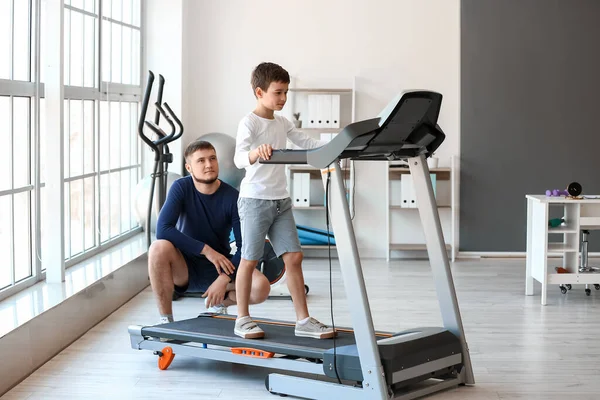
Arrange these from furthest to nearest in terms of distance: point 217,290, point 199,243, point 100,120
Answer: point 100,120 < point 199,243 < point 217,290

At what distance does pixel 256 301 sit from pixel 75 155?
2.06m

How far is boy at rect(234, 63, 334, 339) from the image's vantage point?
158 inches

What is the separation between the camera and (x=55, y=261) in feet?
16.5

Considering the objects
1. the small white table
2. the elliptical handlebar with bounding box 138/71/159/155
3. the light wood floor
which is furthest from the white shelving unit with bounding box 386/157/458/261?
the elliptical handlebar with bounding box 138/71/159/155

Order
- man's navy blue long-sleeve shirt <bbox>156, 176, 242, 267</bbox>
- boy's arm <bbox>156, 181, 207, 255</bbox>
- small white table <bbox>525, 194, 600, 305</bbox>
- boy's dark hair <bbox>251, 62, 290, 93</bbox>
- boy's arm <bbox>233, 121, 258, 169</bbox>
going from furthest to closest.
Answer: small white table <bbox>525, 194, 600, 305</bbox>
man's navy blue long-sleeve shirt <bbox>156, 176, 242, 267</bbox>
boy's arm <bbox>156, 181, 207, 255</bbox>
boy's dark hair <bbox>251, 62, 290, 93</bbox>
boy's arm <bbox>233, 121, 258, 169</bbox>

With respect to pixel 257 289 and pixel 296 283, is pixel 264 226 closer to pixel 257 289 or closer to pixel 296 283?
pixel 296 283

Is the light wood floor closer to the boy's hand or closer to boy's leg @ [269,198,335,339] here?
boy's leg @ [269,198,335,339]

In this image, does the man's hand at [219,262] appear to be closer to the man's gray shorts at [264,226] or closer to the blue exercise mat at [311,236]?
the man's gray shorts at [264,226]

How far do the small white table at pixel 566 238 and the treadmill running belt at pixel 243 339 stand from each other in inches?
89.5

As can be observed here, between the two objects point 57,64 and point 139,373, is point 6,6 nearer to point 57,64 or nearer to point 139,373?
point 57,64

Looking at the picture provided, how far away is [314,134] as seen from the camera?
796cm

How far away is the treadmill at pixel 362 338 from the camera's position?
3.47 m

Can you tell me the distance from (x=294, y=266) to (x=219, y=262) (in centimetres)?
61

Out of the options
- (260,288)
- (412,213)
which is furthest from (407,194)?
(260,288)
